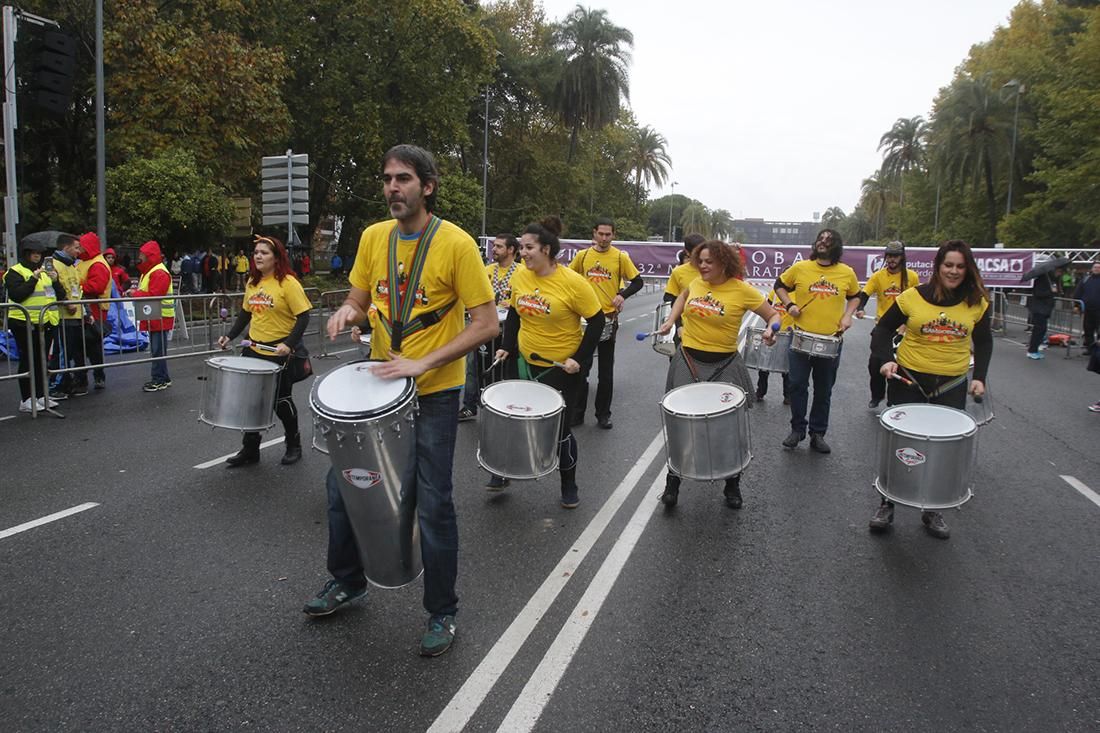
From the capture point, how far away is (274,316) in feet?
21.3

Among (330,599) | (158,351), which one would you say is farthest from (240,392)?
(158,351)

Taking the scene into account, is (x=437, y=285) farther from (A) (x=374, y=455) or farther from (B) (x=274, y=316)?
(B) (x=274, y=316)

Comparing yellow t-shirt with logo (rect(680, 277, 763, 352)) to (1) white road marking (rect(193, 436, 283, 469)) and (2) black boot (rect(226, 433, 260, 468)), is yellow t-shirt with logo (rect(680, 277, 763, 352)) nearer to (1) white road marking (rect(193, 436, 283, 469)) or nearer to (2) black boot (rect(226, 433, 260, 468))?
(2) black boot (rect(226, 433, 260, 468))

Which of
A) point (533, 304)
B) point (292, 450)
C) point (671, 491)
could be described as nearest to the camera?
point (671, 491)

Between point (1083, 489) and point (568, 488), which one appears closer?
point (568, 488)

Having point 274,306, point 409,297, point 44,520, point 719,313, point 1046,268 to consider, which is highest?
point 1046,268

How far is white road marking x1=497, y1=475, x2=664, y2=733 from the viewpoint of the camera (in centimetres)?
305

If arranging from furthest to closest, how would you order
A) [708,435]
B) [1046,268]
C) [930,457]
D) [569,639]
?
[1046,268] < [708,435] < [930,457] < [569,639]

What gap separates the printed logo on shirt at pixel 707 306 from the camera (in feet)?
19.4

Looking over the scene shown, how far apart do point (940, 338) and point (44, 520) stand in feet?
19.2

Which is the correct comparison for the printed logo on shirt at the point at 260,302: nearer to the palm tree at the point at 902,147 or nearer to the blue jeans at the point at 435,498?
the blue jeans at the point at 435,498

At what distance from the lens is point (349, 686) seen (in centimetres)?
321

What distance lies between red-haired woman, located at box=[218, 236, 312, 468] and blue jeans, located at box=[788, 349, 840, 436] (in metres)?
4.37

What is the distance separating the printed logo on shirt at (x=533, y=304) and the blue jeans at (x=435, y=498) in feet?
8.13
